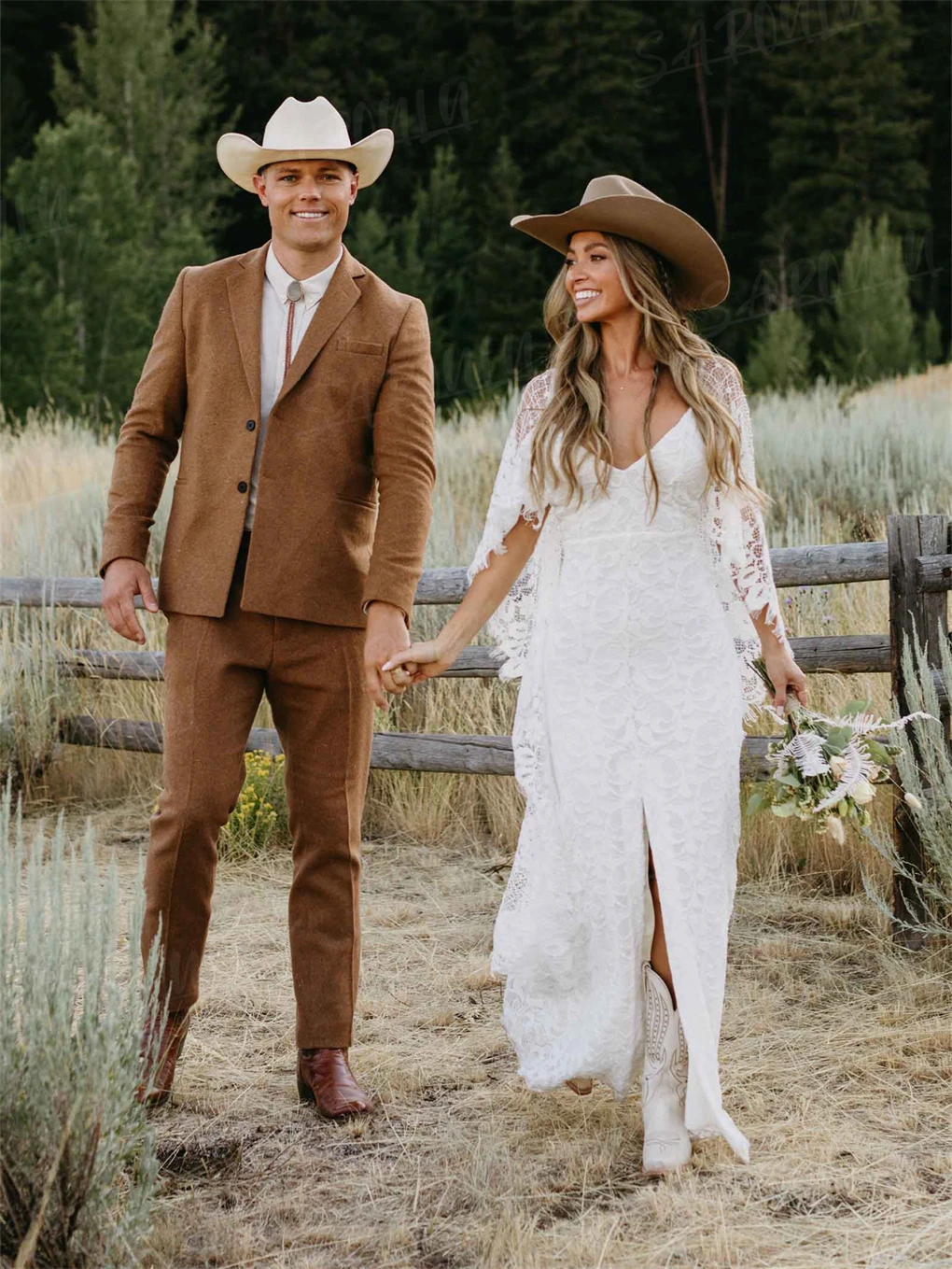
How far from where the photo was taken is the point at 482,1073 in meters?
3.78

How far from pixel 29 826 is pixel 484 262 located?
23945 millimetres

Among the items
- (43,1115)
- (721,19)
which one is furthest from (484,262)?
(43,1115)

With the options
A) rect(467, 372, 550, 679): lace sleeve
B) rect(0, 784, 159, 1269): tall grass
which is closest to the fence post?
rect(467, 372, 550, 679): lace sleeve

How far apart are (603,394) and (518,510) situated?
0.31 m

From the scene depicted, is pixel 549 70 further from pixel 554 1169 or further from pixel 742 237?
pixel 554 1169

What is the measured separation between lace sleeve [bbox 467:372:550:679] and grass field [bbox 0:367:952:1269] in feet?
3.54

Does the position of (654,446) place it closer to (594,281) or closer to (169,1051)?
(594,281)

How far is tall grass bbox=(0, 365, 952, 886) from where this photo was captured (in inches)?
247

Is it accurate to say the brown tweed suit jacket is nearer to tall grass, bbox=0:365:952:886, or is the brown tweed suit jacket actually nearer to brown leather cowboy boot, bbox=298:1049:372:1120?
brown leather cowboy boot, bbox=298:1049:372:1120

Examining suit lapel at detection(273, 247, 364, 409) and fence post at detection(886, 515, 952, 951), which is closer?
suit lapel at detection(273, 247, 364, 409)

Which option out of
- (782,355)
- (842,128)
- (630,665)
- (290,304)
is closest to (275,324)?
(290,304)

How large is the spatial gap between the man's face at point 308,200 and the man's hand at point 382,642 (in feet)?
2.78

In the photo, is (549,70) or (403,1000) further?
(549,70)

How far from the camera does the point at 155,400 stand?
11.5 feet
